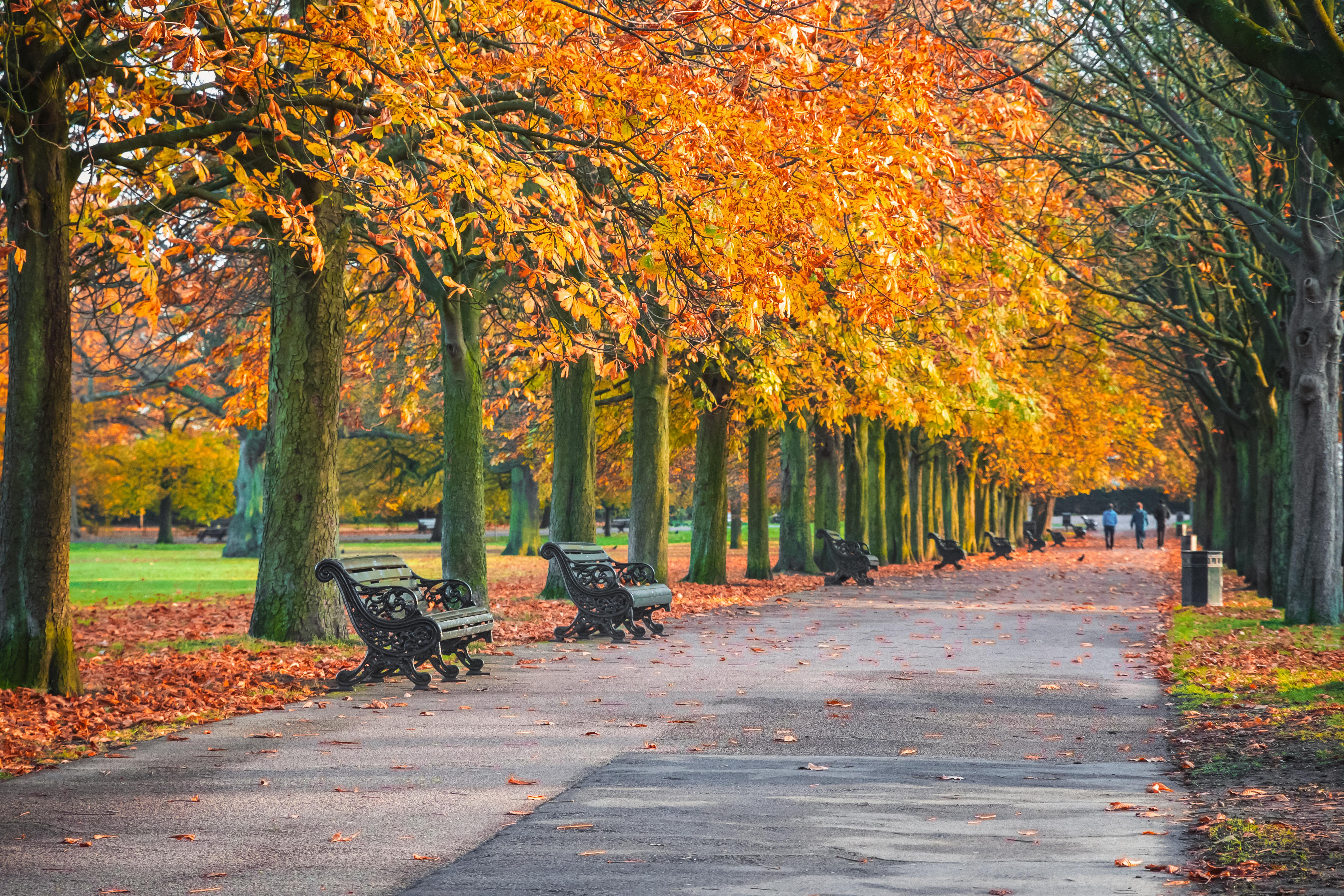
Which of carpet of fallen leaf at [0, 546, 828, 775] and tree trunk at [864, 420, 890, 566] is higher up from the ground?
tree trunk at [864, 420, 890, 566]

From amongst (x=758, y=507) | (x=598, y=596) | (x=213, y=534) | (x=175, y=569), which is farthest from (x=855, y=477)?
(x=213, y=534)

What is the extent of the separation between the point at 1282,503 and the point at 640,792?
14924 mm

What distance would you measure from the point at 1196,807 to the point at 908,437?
29.9m

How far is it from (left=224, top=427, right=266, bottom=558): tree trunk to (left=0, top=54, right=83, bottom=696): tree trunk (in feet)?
107

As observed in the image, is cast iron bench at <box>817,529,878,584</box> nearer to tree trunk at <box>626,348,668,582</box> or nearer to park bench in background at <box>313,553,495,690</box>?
tree trunk at <box>626,348,668,582</box>

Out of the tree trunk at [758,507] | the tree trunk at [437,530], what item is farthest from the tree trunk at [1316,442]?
the tree trunk at [437,530]

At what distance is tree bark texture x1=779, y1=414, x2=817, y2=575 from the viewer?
28.3m

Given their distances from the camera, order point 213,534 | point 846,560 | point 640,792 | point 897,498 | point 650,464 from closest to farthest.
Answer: point 640,792 → point 650,464 → point 846,560 → point 897,498 → point 213,534

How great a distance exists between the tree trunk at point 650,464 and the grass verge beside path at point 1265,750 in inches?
317

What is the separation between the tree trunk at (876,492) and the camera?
34.3 m

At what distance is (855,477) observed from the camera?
32.7 m

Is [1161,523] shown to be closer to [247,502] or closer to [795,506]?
[795,506]

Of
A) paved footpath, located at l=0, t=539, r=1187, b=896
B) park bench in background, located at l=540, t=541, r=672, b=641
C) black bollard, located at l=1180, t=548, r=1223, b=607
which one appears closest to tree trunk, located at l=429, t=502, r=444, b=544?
black bollard, located at l=1180, t=548, r=1223, b=607

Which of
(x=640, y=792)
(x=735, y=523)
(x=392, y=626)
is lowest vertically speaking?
(x=640, y=792)
